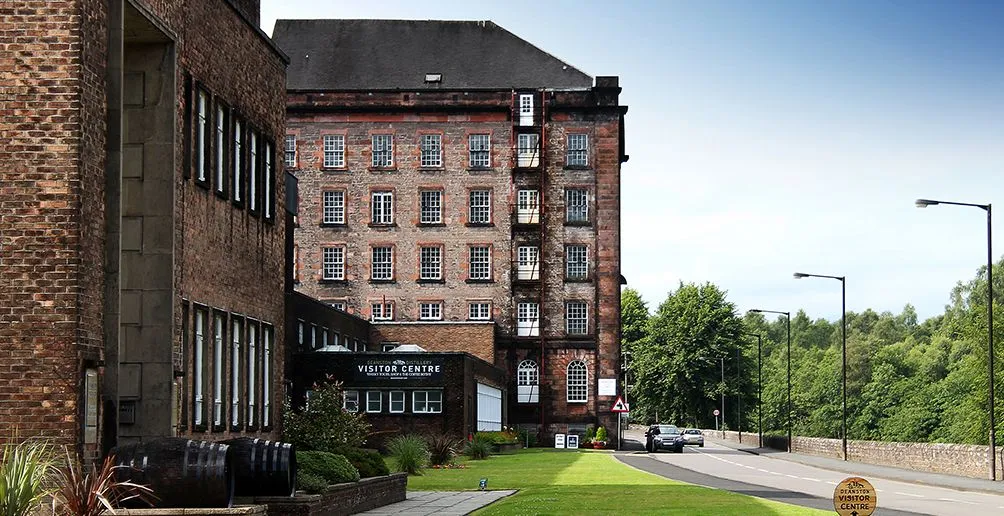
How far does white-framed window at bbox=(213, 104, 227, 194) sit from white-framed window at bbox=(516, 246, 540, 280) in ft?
206

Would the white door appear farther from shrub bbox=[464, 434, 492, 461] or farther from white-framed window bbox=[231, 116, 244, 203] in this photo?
white-framed window bbox=[231, 116, 244, 203]

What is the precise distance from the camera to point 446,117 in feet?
303

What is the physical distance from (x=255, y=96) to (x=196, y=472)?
16.1 meters

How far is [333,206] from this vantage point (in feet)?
305

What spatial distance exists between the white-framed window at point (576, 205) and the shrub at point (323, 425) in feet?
181

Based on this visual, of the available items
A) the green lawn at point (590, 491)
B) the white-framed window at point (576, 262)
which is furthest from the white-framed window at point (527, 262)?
the green lawn at point (590, 491)

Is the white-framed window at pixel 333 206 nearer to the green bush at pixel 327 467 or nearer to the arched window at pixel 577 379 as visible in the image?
the arched window at pixel 577 379

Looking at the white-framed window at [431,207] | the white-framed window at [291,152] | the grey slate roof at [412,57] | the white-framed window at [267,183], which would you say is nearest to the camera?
the white-framed window at [267,183]

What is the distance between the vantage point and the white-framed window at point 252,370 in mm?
32625

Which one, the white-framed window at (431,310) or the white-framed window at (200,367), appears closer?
the white-framed window at (200,367)

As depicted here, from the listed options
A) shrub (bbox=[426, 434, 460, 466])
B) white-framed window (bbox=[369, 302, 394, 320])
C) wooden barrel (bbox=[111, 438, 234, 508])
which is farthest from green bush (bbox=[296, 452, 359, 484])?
white-framed window (bbox=[369, 302, 394, 320])

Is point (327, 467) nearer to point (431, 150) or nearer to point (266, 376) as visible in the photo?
point (266, 376)

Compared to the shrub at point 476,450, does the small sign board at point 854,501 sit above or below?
above

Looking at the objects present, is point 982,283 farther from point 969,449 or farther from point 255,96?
point 255,96
